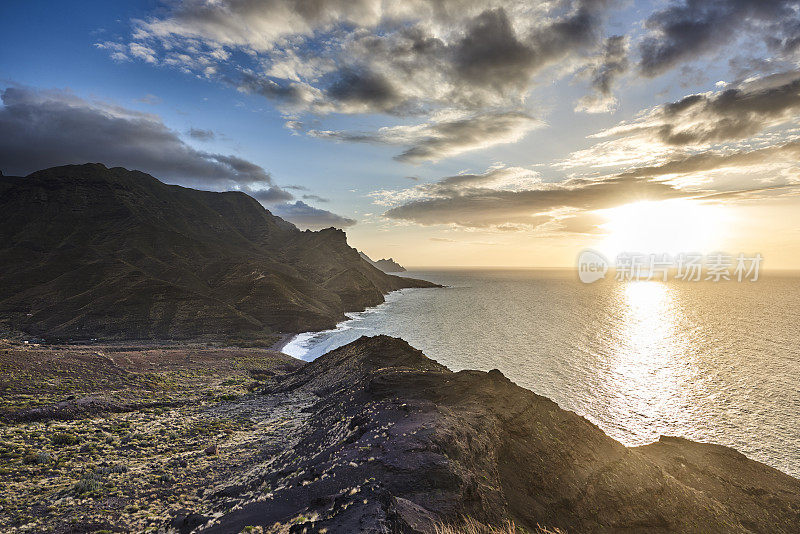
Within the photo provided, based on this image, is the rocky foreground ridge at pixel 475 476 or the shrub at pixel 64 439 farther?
the shrub at pixel 64 439

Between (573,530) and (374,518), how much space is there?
12.8 metres

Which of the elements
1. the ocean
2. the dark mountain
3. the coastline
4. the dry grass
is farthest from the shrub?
the dark mountain

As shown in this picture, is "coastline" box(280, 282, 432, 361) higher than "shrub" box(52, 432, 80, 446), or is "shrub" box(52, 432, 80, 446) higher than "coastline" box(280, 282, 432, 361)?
"shrub" box(52, 432, 80, 446)

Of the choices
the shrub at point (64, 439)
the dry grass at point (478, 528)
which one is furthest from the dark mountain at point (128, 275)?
the dry grass at point (478, 528)

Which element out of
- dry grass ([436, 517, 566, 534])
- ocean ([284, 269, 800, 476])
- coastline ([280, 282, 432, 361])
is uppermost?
dry grass ([436, 517, 566, 534])

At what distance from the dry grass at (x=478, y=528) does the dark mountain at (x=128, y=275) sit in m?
88.7

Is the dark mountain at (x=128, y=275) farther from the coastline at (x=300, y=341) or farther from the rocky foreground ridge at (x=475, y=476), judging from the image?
the rocky foreground ridge at (x=475, y=476)

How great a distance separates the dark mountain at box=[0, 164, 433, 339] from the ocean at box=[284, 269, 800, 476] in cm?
2290

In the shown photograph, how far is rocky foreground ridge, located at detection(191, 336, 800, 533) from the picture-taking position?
1523 cm

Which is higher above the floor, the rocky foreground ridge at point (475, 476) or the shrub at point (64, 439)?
the rocky foreground ridge at point (475, 476)

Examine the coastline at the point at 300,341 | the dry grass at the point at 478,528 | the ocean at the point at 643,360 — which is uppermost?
the dry grass at the point at 478,528

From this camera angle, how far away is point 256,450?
27.1 m

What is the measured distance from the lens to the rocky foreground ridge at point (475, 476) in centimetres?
1523

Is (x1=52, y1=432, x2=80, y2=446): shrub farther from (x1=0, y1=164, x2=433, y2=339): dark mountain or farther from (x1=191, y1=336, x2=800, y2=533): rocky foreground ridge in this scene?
(x1=0, y1=164, x2=433, y2=339): dark mountain
